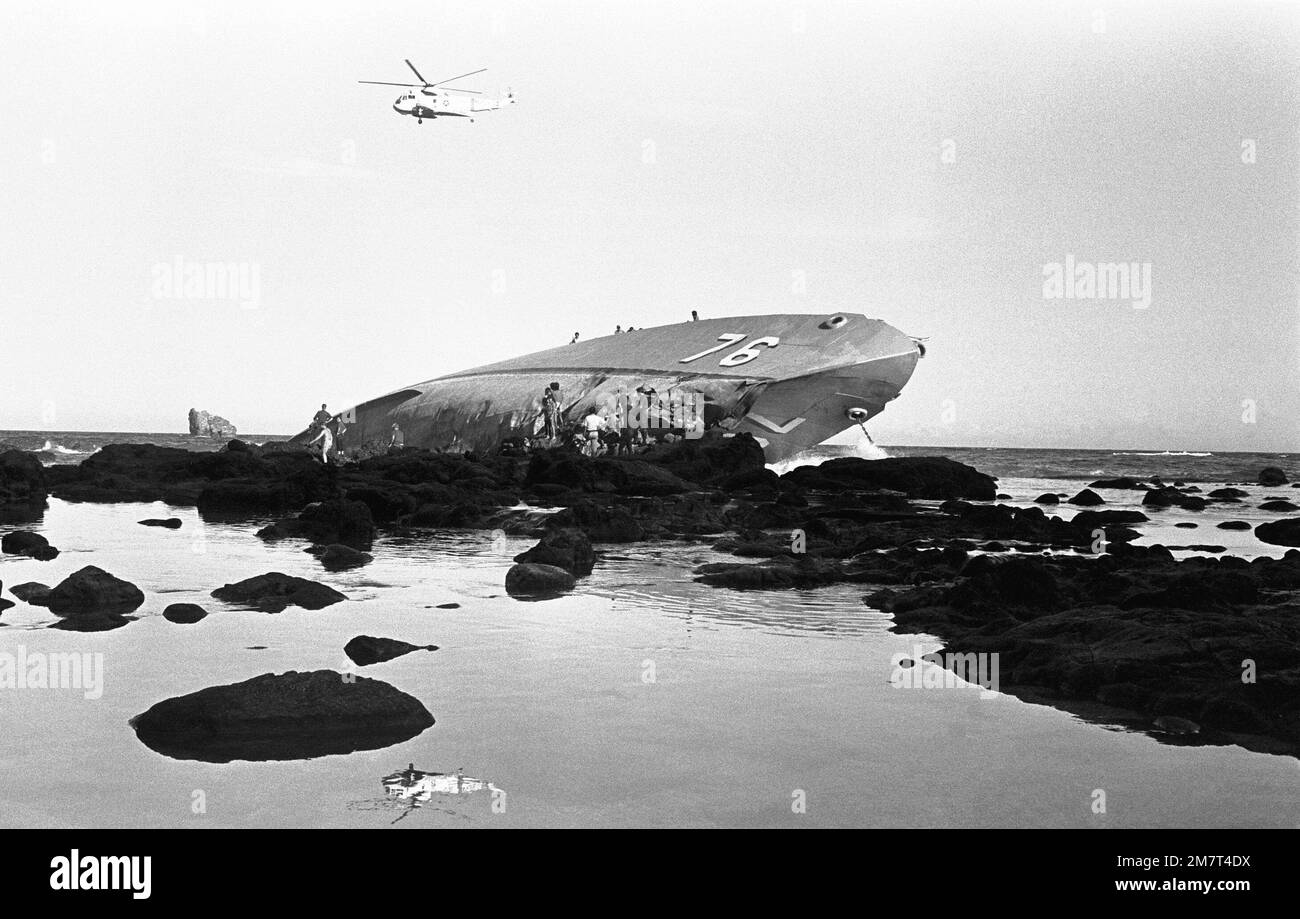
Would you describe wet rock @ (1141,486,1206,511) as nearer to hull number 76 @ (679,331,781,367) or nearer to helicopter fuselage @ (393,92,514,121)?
hull number 76 @ (679,331,781,367)

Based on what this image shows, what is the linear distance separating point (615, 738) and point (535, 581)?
566 centimetres

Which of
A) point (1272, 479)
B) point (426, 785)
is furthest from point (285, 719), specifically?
point (1272, 479)

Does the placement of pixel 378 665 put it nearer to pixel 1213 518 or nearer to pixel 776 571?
pixel 776 571

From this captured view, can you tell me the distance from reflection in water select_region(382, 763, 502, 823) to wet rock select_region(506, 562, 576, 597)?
6121 millimetres

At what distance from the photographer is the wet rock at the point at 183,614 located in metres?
10.4

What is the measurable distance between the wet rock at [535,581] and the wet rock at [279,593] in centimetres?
170

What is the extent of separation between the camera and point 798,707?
7820 millimetres

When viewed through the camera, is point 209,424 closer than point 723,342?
No

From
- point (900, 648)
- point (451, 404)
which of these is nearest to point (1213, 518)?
point (900, 648)

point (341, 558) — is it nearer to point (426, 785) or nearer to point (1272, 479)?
point (426, 785)

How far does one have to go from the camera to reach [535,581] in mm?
12523

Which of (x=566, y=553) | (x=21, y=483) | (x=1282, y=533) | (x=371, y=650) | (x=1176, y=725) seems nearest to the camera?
(x=1176, y=725)

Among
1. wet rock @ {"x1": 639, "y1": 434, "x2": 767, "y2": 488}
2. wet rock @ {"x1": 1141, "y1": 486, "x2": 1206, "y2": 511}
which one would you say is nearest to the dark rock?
wet rock @ {"x1": 639, "y1": 434, "x2": 767, "y2": 488}

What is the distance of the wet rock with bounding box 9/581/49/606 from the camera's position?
1099 centimetres
